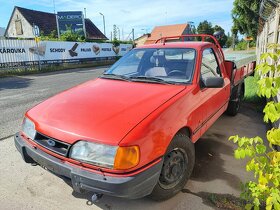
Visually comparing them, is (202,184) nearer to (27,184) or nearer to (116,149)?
(116,149)

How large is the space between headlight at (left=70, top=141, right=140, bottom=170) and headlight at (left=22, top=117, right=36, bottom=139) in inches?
31.1

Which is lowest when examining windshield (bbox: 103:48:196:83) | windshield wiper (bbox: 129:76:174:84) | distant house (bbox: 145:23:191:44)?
windshield wiper (bbox: 129:76:174:84)

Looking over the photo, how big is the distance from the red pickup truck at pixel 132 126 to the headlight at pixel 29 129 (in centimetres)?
1

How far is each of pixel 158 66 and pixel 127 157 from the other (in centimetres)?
190

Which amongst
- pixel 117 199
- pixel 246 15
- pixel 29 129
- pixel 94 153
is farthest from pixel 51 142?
pixel 246 15

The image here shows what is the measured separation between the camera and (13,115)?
6199 millimetres

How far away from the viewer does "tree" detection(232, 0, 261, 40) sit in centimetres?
2285

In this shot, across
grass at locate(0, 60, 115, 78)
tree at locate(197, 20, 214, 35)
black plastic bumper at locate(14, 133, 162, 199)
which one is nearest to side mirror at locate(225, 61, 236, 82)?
black plastic bumper at locate(14, 133, 162, 199)

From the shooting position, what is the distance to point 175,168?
9.00ft

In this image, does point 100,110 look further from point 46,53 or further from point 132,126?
point 46,53

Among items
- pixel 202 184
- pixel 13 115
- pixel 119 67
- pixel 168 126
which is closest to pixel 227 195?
pixel 202 184

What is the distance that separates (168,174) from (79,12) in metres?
32.3

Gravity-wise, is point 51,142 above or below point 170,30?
below

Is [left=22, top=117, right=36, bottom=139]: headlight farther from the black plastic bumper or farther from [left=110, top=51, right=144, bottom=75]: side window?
[left=110, top=51, right=144, bottom=75]: side window
